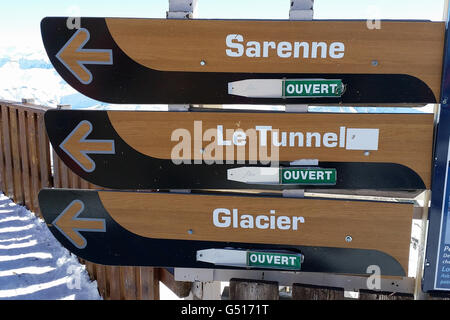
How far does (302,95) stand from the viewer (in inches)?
69.9

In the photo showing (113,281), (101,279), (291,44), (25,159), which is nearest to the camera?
(291,44)

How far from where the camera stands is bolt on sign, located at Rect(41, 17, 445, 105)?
1.73m

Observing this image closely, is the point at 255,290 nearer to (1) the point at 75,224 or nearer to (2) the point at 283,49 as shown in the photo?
(1) the point at 75,224

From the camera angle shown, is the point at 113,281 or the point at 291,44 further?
the point at 113,281

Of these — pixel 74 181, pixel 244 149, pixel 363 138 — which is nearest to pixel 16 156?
pixel 74 181

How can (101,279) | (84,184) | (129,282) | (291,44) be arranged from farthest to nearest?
(84,184)
(101,279)
(129,282)
(291,44)

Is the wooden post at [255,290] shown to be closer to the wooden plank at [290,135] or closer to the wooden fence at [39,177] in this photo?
the wooden fence at [39,177]

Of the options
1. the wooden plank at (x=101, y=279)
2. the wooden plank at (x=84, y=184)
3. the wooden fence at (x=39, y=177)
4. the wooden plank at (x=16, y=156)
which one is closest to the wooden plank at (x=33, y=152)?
the wooden fence at (x=39, y=177)

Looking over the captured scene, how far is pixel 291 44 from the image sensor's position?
1747mm

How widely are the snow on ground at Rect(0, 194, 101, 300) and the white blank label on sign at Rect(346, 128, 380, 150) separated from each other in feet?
8.98

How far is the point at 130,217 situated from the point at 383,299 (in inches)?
57.5

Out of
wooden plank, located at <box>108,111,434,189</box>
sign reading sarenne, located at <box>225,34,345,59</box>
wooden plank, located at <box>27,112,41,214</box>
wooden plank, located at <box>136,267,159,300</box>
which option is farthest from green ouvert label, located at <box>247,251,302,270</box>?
wooden plank, located at <box>27,112,41,214</box>

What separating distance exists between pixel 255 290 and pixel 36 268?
2.60 m
